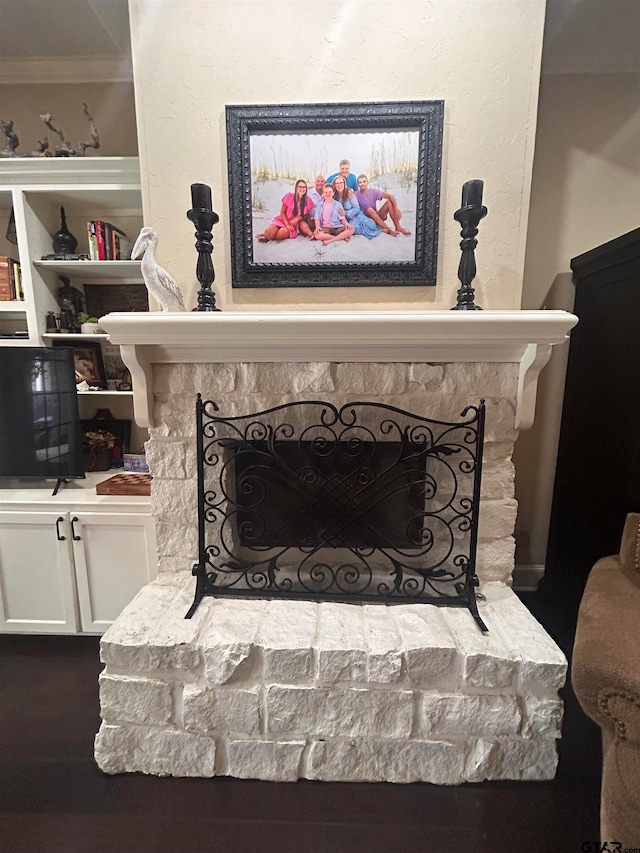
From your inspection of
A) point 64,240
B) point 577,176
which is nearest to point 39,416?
point 64,240

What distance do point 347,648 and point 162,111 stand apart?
195 centimetres

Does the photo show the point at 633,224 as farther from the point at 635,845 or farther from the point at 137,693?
the point at 137,693

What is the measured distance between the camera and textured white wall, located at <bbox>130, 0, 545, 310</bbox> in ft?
4.44

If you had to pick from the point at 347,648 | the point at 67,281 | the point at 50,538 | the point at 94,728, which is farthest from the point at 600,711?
the point at 67,281

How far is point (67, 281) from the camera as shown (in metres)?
2.07

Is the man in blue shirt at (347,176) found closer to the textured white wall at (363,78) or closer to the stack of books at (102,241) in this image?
the textured white wall at (363,78)

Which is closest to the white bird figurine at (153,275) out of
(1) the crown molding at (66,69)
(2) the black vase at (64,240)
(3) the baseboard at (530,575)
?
(2) the black vase at (64,240)

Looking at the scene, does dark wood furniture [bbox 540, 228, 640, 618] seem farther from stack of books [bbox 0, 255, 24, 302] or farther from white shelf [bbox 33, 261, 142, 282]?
stack of books [bbox 0, 255, 24, 302]

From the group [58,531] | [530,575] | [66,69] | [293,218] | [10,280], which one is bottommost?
[530,575]

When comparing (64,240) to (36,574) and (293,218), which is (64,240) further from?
(36,574)

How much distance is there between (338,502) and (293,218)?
1084 millimetres

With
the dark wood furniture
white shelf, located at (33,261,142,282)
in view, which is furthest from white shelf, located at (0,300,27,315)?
the dark wood furniture

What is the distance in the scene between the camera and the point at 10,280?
1.93 meters

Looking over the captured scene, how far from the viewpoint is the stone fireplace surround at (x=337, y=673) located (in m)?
1.19
